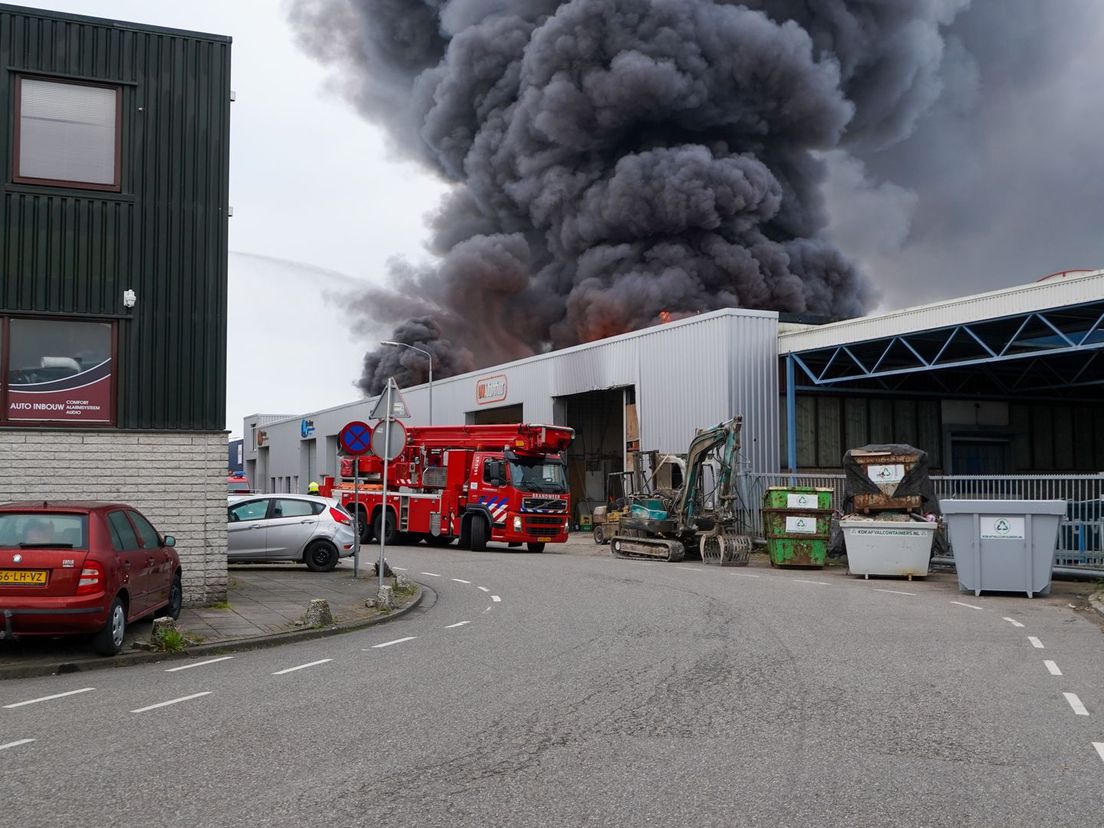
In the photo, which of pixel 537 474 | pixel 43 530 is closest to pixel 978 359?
pixel 537 474

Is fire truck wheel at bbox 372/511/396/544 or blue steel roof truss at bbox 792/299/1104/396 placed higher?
blue steel roof truss at bbox 792/299/1104/396

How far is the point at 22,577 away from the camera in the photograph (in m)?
9.05

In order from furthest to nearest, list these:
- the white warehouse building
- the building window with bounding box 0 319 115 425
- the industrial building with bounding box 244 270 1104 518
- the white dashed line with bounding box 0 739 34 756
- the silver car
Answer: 1. the white warehouse building
2. the industrial building with bounding box 244 270 1104 518
3. the silver car
4. the building window with bounding box 0 319 115 425
5. the white dashed line with bounding box 0 739 34 756

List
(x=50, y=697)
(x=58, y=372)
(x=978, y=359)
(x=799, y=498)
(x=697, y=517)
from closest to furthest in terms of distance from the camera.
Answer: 1. (x=50, y=697)
2. (x=58, y=372)
3. (x=799, y=498)
4. (x=978, y=359)
5. (x=697, y=517)

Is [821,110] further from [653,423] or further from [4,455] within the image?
[4,455]

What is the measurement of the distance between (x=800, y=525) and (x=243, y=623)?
12.0 m

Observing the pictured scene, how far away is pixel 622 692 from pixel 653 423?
22.2 meters

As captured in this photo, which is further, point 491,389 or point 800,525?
point 491,389

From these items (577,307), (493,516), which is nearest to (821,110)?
A: (577,307)

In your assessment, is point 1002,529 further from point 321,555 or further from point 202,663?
point 202,663

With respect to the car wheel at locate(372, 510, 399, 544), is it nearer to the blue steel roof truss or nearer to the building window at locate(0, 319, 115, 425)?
the blue steel roof truss

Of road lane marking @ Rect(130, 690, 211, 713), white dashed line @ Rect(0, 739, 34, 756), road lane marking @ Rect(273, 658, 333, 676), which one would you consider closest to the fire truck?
road lane marking @ Rect(273, 658, 333, 676)

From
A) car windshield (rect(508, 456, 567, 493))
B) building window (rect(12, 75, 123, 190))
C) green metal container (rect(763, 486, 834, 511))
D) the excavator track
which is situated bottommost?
the excavator track

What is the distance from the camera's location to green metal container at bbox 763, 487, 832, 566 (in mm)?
20656
